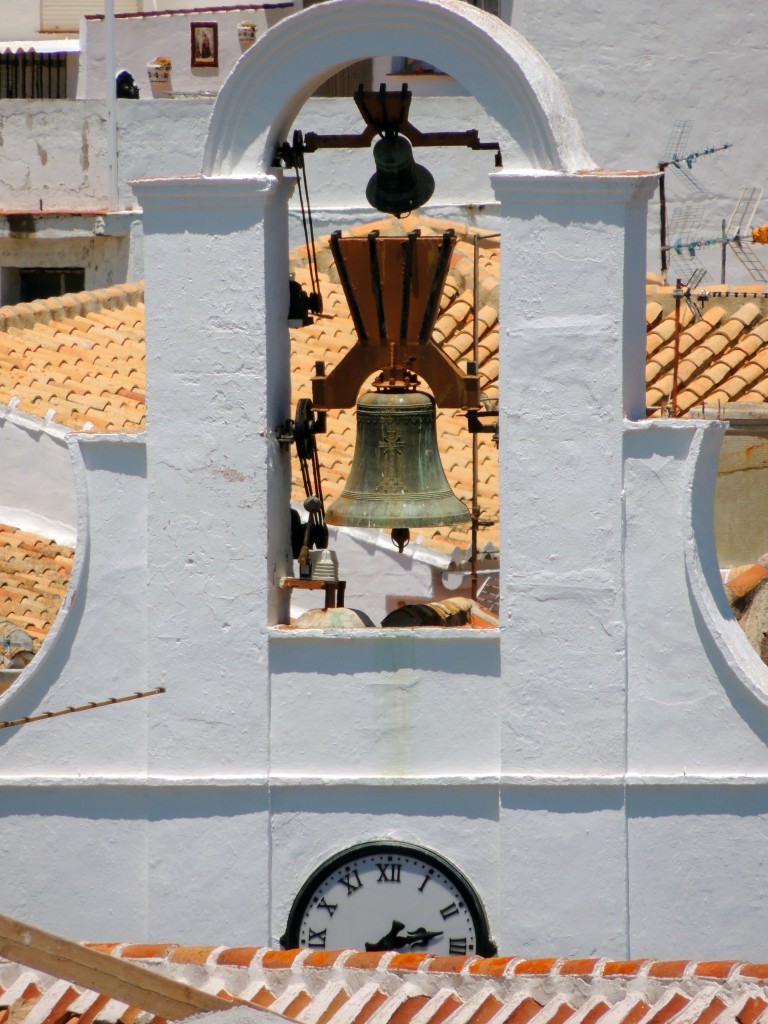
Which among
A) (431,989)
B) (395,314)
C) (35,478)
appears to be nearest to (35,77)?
(35,478)

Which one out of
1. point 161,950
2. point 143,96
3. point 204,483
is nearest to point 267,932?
point 161,950

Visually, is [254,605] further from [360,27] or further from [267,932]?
[360,27]

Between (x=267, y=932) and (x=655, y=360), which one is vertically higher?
(x=655, y=360)

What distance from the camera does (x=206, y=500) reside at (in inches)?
290

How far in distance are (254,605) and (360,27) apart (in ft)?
7.14

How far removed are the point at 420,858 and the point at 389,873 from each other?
0.42ft

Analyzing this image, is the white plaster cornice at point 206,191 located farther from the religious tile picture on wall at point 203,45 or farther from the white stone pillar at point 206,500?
the religious tile picture on wall at point 203,45

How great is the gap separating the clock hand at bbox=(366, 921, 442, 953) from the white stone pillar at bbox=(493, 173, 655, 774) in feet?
2.28

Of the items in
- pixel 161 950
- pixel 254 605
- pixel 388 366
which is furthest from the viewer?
pixel 388 366

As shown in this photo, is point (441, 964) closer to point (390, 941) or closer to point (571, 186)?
→ point (390, 941)

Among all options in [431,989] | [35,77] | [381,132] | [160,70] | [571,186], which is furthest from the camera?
[35,77]

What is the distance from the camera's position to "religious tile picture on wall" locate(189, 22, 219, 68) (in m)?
22.6

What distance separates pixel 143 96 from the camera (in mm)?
22484

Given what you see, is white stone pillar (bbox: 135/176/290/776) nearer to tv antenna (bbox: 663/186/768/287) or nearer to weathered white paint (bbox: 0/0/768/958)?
weathered white paint (bbox: 0/0/768/958)
